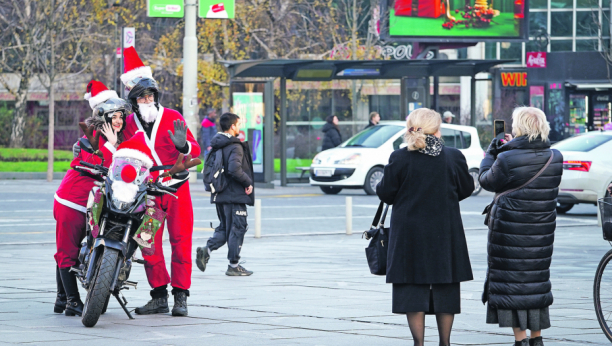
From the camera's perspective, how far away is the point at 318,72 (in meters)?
26.5

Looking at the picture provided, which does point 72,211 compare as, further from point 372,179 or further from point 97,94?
point 372,179

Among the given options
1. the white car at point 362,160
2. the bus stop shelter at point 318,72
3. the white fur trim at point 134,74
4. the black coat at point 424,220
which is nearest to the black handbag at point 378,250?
the black coat at point 424,220

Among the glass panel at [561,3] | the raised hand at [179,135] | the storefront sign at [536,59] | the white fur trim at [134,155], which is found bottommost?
the white fur trim at [134,155]

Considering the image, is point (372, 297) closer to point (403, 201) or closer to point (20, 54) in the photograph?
point (403, 201)

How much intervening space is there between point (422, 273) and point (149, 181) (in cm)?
238

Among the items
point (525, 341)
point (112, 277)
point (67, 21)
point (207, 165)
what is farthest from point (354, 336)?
point (67, 21)

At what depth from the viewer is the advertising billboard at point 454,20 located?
1213 inches

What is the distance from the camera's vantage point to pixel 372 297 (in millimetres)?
8961

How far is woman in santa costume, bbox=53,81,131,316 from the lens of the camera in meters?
7.75

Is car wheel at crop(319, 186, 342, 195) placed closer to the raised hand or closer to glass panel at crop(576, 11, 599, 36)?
the raised hand

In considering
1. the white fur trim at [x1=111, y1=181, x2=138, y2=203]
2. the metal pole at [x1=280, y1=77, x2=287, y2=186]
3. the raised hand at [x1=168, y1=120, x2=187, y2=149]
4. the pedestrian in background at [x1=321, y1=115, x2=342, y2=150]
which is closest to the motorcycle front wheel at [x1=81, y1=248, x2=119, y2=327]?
the white fur trim at [x1=111, y1=181, x2=138, y2=203]

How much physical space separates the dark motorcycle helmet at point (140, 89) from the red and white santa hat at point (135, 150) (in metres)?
0.36

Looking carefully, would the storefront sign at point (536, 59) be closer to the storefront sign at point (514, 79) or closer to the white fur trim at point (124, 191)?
the storefront sign at point (514, 79)

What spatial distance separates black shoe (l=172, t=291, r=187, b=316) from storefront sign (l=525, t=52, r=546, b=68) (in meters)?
36.8
